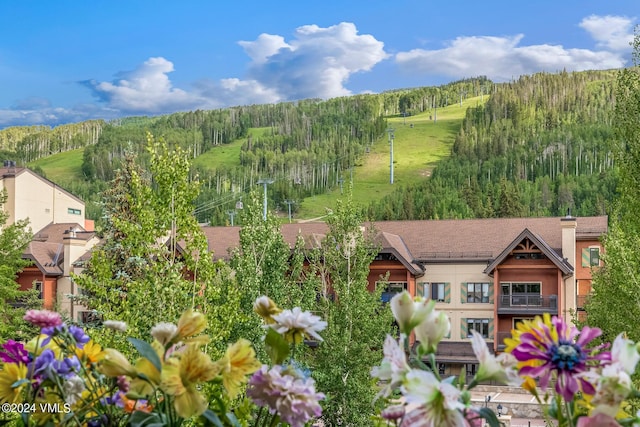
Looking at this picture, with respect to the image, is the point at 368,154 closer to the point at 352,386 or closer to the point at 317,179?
the point at 317,179

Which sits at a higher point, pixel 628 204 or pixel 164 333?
pixel 628 204

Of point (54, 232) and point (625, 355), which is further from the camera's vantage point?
point (54, 232)

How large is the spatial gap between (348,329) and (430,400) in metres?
17.4

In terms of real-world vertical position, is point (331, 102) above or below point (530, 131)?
above

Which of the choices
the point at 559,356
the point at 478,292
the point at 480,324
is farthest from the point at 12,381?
the point at 478,292

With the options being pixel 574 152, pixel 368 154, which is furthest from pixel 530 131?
pixel 368 154

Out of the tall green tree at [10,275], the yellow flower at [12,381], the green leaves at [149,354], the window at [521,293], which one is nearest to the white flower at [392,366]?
the green leaves at [149,354]

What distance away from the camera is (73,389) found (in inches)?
68.4

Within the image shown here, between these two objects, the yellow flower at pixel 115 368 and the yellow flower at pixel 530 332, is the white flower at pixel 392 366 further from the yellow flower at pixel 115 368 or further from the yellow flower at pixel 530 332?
the yellow flower at pixel 115 368

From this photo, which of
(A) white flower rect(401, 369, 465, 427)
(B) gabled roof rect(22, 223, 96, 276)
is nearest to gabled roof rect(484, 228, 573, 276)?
(B) gabled roof rect(22, 223, 96, 276)

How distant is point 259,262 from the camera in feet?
54.0

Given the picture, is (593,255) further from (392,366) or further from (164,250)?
(392,366)

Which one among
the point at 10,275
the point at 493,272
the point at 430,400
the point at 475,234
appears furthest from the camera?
the point at 475,234

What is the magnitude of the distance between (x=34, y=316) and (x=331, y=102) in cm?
17639
